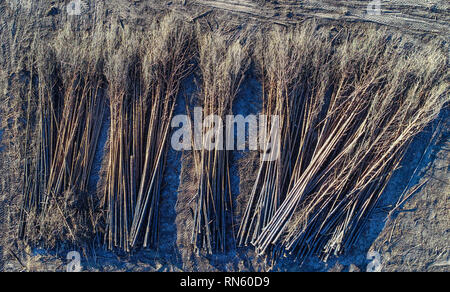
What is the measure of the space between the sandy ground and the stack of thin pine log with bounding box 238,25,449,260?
209 millimetres

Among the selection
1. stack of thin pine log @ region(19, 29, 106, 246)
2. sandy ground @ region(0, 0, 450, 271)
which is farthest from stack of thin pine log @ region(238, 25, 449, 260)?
stack of thin pine log @ region(19, 29, 106, 246)

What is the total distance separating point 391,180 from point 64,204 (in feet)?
12.6

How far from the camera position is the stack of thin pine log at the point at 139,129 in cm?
363

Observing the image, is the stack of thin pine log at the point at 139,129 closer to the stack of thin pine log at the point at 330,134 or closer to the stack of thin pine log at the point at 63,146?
the stack of thin pine log at the point at 63,146

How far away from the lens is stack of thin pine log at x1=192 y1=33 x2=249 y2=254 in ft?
11.9

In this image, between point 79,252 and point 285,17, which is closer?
point 79,252

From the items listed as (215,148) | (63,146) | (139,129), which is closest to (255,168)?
(215,148)

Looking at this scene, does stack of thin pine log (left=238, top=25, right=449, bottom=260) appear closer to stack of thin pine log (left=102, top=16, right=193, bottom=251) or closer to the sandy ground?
the sandy ground

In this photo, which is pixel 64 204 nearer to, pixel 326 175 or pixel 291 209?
pixel 291 209

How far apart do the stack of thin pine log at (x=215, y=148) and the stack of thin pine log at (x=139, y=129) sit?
36 cm

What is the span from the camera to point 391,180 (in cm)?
382

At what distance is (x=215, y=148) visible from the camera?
3.62 metres

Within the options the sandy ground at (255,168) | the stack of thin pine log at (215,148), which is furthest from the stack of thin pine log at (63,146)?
the stack of thin pine log at (215,148)
